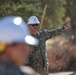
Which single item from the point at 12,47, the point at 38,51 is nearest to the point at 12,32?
the point at 12,47

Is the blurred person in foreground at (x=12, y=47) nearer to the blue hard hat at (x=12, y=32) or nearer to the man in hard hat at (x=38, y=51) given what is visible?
the blue hard hat at (x=12, y=32)

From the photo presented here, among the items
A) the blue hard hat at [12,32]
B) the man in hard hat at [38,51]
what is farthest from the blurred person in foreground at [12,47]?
the man in hard hat at [38,51]

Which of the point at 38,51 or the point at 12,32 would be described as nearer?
the point at 12,32

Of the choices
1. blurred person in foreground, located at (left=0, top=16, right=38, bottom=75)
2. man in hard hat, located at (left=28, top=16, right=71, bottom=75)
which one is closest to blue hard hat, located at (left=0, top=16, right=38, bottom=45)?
blurred person in foreground, located at (left=0, top=16, right=38, bottom=75)

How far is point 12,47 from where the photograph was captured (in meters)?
2.20

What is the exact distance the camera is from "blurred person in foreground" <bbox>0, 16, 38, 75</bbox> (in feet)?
7.15

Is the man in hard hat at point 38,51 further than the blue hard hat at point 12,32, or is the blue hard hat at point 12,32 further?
the man in hard hat at point 38,51

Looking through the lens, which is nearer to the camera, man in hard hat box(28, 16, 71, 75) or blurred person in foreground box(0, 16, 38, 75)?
blurred person in foreground box(0, 16, 38, 75)

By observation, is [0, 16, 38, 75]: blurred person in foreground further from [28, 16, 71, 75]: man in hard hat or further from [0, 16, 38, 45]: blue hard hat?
[28, 16, 71, 75]: man in hard hat

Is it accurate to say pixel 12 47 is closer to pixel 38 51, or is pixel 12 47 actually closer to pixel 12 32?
pixel 12 32

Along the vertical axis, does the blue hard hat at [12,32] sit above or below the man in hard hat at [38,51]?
above

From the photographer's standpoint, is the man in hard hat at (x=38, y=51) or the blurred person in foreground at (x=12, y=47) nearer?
the blurred person in foreground at (x=12, y=47)

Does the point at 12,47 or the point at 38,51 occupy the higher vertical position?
the point at 12,47

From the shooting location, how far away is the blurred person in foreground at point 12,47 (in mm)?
2180
